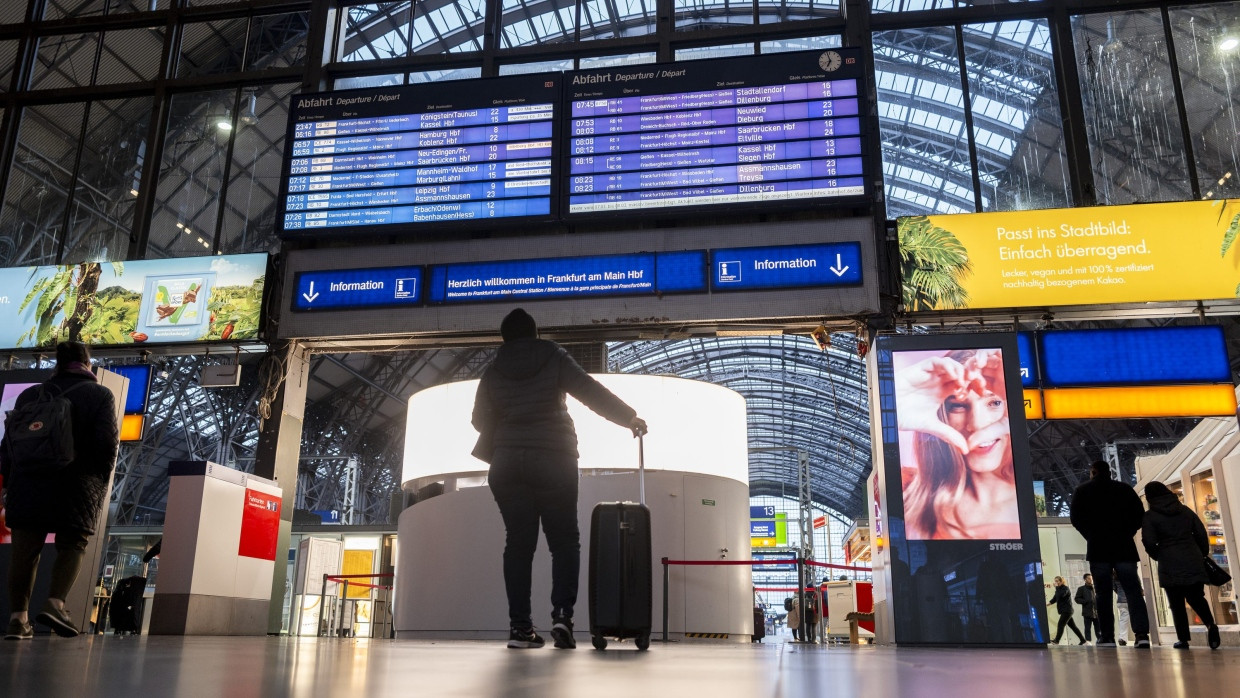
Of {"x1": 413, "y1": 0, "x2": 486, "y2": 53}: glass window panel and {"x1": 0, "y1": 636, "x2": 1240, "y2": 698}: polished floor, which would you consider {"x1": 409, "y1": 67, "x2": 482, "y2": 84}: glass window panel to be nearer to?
{"x1": 413, "y1": 0, "x2": 486, "y2": 53}: glass window panel

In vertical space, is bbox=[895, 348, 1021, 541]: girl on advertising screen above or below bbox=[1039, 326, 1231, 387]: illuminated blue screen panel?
below

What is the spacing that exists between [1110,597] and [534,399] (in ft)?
17.2

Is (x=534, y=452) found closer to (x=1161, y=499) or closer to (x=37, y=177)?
Answer: (x=1161, y=499)

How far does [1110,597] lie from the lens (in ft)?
23.9

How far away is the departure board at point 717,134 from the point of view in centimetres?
1012

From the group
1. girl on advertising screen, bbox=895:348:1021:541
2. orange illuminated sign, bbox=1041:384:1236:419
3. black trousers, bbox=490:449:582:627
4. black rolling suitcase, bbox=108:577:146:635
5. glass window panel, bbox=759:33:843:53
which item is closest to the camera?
black trousers, bbox=490:449:582:627

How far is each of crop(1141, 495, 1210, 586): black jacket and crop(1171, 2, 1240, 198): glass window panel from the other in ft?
15.4

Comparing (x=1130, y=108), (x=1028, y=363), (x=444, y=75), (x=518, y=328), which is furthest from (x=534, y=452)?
(x=1130, y=108)

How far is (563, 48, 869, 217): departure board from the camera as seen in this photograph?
10125 millimetres

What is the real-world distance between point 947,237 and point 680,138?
123 inches

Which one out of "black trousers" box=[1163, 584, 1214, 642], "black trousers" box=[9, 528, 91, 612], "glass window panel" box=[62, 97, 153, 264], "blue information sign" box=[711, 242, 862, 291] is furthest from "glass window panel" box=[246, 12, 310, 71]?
"black trousers" box=[1163, 584, 1214, 642]

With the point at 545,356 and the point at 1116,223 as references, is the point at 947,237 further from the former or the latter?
the point at 545,356

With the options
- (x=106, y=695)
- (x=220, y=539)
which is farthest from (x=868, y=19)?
(x=106, y=695)

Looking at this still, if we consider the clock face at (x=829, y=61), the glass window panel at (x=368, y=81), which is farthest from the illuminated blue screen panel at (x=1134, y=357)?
the glass window panel at (x=368, y=81)
